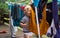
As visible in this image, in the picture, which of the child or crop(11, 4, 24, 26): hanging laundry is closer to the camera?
the child

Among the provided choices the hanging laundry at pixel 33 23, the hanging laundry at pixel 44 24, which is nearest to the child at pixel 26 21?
the hanging laundry at pixel 33 23

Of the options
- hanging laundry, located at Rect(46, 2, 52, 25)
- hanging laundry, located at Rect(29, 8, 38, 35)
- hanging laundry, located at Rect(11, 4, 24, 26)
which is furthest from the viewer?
hanging laundry, located at Rect(11, 4, 24, 26)

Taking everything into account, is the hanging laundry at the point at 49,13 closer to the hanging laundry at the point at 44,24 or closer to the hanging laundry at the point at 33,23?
the hanging laundry at the point at 44,24

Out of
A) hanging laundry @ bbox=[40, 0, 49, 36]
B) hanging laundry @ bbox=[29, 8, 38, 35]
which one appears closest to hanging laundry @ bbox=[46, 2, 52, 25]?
hanging laundry @ bbox=[40, 0, 49, 36]

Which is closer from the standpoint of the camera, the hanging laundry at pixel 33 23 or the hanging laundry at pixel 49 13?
the hanging laundry at pixel 49 13

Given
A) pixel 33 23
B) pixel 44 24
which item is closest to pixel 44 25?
pixel 44 24

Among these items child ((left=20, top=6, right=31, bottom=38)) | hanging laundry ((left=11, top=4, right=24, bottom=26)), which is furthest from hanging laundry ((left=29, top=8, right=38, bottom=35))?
hanging laundry ((left=11, top=4, right=24, bottom=26))

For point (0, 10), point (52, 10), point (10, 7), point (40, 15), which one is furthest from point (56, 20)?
point (0, 10)

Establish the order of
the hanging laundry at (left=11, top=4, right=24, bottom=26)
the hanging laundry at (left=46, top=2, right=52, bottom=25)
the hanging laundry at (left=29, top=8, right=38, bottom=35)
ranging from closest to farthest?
the hanging laundry at (left=46, top=2, right=52, bottom=25) → the hanging laundry at (left=29, top=8, right=38, bottom=35) → the hanging laundry at (left=11, top=4, right=24, bottom=26)

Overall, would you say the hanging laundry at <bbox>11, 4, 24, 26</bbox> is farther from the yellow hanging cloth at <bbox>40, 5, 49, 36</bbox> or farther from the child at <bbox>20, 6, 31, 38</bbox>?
the yellow hanging cloth at <bbox>40, 5, 49, 36</bbox>

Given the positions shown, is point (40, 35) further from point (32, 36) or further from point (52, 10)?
point (52, 10)

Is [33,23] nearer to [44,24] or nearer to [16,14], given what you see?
[44,24]

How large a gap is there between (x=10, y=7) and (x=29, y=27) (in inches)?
30.3

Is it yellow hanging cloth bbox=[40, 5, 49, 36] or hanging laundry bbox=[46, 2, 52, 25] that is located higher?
hanging laundry bbox=[46, 2, 52, 25]
